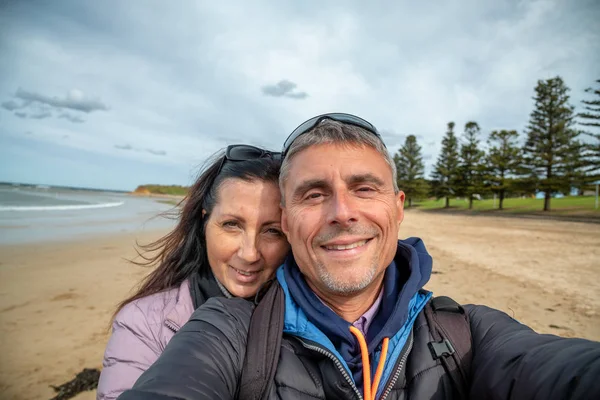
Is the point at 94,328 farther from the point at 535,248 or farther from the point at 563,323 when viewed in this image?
the point at 535,248

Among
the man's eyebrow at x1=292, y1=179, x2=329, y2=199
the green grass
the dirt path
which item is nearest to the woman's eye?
the man's eyebrow at x1=292, y1=179, x2=329, y2=199

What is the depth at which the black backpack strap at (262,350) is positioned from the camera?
1.36m

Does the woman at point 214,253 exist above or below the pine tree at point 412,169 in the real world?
below

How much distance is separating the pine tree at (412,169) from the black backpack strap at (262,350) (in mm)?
53593

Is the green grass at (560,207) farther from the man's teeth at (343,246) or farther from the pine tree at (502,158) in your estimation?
the man's teeth at (343,246)

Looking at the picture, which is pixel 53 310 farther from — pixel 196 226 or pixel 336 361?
pixel 336 361

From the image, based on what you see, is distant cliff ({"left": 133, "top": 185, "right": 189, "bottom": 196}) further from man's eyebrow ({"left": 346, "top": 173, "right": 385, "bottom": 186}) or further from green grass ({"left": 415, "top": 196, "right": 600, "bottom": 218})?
man's eyebrow ({"left": 346, "top": 173, "right": 385, "bottom": 186})

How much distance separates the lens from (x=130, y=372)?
1671 mm

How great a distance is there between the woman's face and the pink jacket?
0.36m

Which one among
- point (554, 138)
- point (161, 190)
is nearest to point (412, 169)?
point (554, 138)

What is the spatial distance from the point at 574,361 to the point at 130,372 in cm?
215

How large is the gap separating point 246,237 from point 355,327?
1.03m

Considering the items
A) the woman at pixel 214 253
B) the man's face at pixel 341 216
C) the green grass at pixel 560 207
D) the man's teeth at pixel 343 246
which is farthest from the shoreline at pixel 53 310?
the green grass at pixel 560 207

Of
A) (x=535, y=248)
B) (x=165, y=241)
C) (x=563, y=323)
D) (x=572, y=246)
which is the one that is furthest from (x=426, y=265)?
(x=572, y=246)
